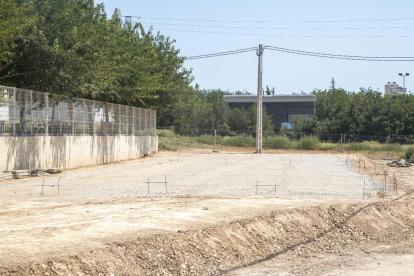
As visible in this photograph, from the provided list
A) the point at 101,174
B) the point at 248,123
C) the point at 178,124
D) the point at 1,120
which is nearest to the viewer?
the point at 1,120

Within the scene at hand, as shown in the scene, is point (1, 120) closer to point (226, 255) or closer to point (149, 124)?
point (226, 255)

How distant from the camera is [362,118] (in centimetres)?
5756

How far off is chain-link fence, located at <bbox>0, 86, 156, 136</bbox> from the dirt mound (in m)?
13.0

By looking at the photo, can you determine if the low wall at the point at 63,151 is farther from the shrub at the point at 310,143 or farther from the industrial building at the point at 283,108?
the industrial building at the point at 283,108

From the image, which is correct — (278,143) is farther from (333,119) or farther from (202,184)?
(202,184)

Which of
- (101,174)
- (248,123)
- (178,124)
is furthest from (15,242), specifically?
(178,124)

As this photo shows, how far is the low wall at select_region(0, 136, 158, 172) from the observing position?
19.9 meters

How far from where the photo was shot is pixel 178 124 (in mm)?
69125

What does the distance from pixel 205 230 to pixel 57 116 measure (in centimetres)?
1617

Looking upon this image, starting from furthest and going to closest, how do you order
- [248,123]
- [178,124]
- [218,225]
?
[178,124], [248,123], [218,225]

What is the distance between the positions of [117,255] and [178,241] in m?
1.32

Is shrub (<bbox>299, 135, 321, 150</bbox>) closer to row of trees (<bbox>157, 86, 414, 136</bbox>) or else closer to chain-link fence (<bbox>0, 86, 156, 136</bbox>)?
Result: row of trees (<bbox>157, 86, 414, 136</bbox>)

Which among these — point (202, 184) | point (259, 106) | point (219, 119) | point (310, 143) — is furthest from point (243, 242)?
point (219, 119)

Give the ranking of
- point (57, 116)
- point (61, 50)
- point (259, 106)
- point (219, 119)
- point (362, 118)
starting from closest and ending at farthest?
point (61, 50), point (57, 116), point (259, 106), point (362, 118), point (219, 119)
